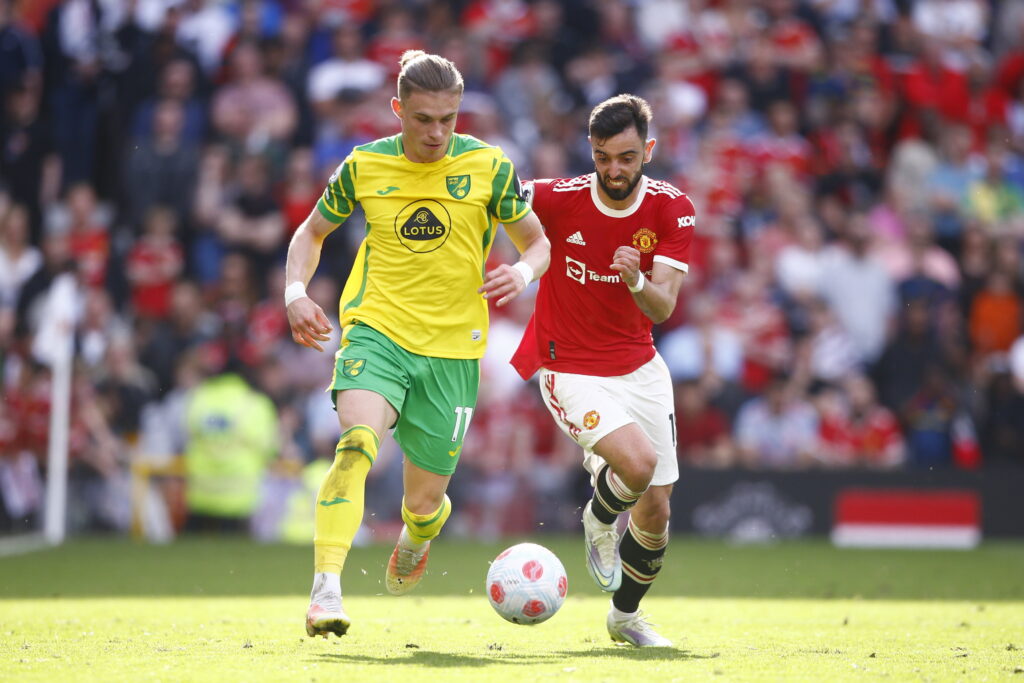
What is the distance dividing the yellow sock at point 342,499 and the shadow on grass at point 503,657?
43 centimetres

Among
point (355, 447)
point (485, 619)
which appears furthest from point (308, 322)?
point (485, 619)

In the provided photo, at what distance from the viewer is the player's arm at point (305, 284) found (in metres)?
7.05

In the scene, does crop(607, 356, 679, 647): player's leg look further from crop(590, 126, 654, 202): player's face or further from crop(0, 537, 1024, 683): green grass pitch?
crop(590, 126, 654, 202): player's face

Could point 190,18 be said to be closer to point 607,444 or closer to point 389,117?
point 389,117

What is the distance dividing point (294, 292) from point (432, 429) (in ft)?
3.44

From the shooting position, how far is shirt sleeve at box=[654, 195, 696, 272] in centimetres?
798

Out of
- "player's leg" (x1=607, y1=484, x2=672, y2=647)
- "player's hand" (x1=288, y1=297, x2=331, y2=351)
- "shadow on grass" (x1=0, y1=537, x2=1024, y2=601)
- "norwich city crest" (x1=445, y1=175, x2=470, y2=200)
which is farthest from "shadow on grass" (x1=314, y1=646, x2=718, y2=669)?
"shadow on grass" (x1=0, y1=537, x2=1024, y2=601)

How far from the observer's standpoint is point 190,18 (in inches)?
729

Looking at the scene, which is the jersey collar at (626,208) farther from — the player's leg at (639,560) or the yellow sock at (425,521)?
the yellow sock at (425,521)

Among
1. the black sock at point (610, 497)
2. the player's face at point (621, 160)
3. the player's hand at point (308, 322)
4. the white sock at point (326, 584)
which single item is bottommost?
the white sock at point (326, 584)

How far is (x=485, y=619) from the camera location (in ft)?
29.6

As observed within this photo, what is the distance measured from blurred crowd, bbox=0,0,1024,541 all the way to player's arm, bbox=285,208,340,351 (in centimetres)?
795

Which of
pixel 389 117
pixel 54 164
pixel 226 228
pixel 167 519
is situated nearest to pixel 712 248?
pixel 389 117

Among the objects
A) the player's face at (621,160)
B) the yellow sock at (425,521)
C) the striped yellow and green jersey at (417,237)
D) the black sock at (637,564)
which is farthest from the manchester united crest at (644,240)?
the yellow sock at (425,521)
